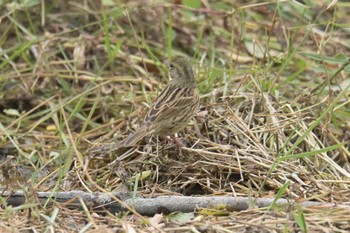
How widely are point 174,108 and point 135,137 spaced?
338 mm

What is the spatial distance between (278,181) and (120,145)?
3.19 ft

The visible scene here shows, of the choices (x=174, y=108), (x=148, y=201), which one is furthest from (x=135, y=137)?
(x=148, y=201)

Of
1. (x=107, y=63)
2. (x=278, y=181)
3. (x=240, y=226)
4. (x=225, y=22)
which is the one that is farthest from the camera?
(x=225, y=22)

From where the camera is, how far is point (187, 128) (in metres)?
5.23

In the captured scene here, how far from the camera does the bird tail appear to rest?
16.0ft

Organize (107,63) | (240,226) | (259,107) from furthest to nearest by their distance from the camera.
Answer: (107,63), (259,107), (240,226)

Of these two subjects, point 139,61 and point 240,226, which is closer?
point 240,226

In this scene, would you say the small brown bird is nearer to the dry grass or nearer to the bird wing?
the bird wing

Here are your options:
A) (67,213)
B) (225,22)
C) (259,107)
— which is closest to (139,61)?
(225,22)

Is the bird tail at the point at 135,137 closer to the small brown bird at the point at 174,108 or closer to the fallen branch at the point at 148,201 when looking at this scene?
the small brown bird at the point at 174,108

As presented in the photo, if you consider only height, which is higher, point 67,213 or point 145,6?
point 145,6

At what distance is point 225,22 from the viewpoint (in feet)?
23.1

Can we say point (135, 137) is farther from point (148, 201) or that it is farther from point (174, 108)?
point (148, 201)

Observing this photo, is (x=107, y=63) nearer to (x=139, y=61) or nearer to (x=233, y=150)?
(x=139, y=61)
